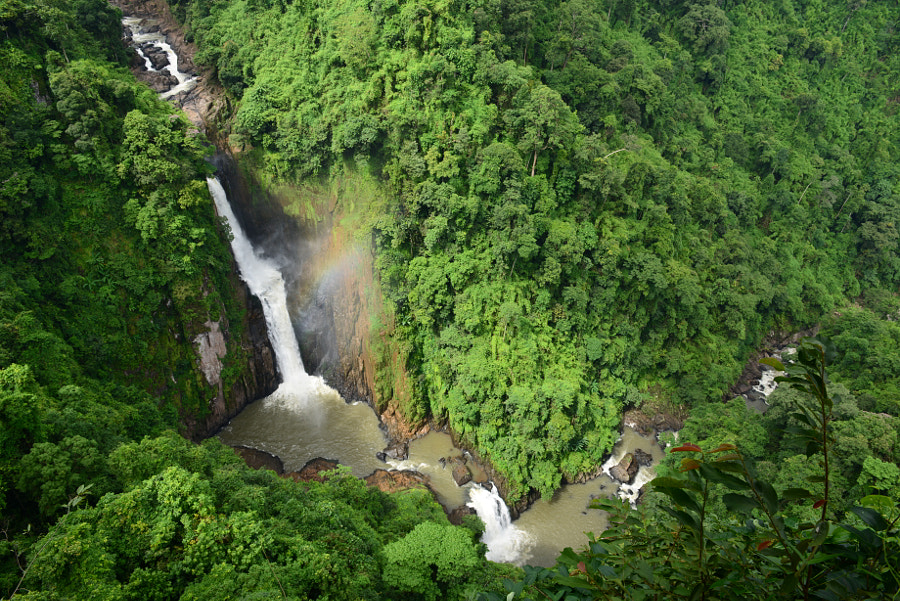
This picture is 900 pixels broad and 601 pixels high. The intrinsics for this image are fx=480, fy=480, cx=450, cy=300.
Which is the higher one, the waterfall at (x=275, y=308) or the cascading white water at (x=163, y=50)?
the cascading white water at (x=163, y=50)

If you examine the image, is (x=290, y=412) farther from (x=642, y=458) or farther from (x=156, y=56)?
(x=156, y=56)

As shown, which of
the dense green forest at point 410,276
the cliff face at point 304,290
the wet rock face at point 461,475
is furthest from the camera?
the cliff face at point 304,290

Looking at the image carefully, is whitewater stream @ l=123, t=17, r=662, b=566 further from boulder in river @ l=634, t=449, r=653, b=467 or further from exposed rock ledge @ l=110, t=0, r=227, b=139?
exposed rock ledge @ l=110, t=0, r=227, b=139

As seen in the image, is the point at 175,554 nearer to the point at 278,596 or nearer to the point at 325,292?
the point at 278,596

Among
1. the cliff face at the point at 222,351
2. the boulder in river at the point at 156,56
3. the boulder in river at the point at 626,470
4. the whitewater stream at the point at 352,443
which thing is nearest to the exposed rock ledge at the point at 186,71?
the cliff face at the point at 222,351

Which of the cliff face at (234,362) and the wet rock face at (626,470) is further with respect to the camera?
the wet rock face at (626,470)

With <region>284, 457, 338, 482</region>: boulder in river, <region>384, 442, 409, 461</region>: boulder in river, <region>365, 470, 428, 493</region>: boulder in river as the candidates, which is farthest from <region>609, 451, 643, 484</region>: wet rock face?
<region>284, 457, 338, 482</region>: boulder in river

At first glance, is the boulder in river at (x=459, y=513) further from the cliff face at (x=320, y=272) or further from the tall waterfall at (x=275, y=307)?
the tall waterfall at (x=275, y=307)

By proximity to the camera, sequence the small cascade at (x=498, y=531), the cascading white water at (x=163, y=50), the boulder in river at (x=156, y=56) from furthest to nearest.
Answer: the boulder in river at (x=156, y=56)
the cascading white water at (x=163, y=50)
the small cascade at (x=498, y=531)
